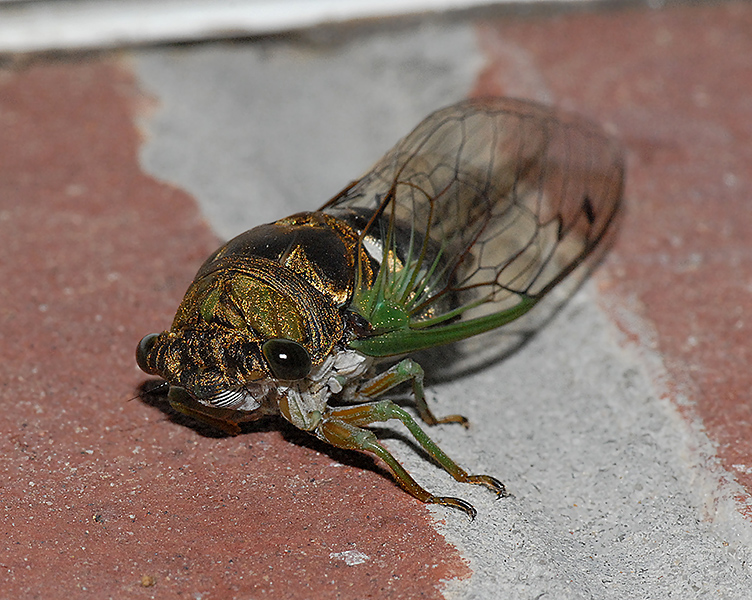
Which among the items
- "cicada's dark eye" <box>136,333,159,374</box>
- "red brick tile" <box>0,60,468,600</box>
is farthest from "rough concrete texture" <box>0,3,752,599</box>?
"cicada's dark eye" <box>136,333,159,374</box>

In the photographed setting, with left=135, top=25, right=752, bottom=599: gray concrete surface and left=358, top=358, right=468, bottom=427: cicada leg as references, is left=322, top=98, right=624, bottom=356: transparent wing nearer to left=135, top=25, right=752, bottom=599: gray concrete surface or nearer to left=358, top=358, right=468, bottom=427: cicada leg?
left=358, top=358, right=468, bottom=427: cicada leg

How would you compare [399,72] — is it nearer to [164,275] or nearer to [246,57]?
[246,57]

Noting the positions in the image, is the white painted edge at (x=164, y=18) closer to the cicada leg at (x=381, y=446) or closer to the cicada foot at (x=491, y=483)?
the cicada leg at (x=381, y=446)

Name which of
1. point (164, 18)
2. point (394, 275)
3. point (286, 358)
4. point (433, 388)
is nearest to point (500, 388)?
point (433, 388)

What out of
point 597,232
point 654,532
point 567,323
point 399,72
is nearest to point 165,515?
point 654,532

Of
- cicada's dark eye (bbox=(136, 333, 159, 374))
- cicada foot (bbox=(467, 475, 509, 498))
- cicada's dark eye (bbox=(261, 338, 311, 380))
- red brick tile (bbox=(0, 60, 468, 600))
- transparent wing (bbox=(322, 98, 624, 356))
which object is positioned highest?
transparent wing (bbox=(322, 98, 624, 356))

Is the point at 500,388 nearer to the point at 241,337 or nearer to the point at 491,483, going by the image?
the point at 491,483

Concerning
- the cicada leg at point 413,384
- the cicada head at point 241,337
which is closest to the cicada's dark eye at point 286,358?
the cicada head at point 241,337
